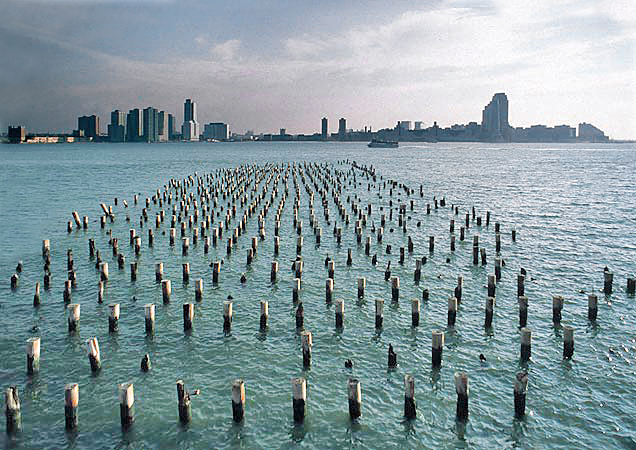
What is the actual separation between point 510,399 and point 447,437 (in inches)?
127

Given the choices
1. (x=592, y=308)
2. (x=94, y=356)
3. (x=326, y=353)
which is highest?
(x=592, y=308)

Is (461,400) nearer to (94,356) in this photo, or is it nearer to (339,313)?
(339,313)

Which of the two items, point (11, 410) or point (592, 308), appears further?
point (592, 308)

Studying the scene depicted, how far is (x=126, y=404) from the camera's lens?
583 inches

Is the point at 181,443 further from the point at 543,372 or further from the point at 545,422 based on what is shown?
the point at 543,372

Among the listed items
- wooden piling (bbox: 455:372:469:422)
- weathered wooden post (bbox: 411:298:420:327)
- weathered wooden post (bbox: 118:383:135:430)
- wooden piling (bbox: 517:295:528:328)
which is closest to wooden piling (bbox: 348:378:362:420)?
wooden piling (bbox: 455:372:469:422)

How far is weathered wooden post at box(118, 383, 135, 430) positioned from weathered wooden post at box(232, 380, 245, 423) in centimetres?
291

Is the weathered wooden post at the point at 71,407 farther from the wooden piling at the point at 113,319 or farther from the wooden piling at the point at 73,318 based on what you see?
the wooden piling at the point at 73,318

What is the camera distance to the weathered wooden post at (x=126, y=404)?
48.1 feet

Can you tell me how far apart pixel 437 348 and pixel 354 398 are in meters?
4.60

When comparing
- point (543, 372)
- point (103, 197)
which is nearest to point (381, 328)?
point (543, 372)

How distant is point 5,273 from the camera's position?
101ft

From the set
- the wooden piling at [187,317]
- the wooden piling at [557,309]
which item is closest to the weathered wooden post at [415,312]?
the wooden piling at [557,309]

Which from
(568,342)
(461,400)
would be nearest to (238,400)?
(461,400)
